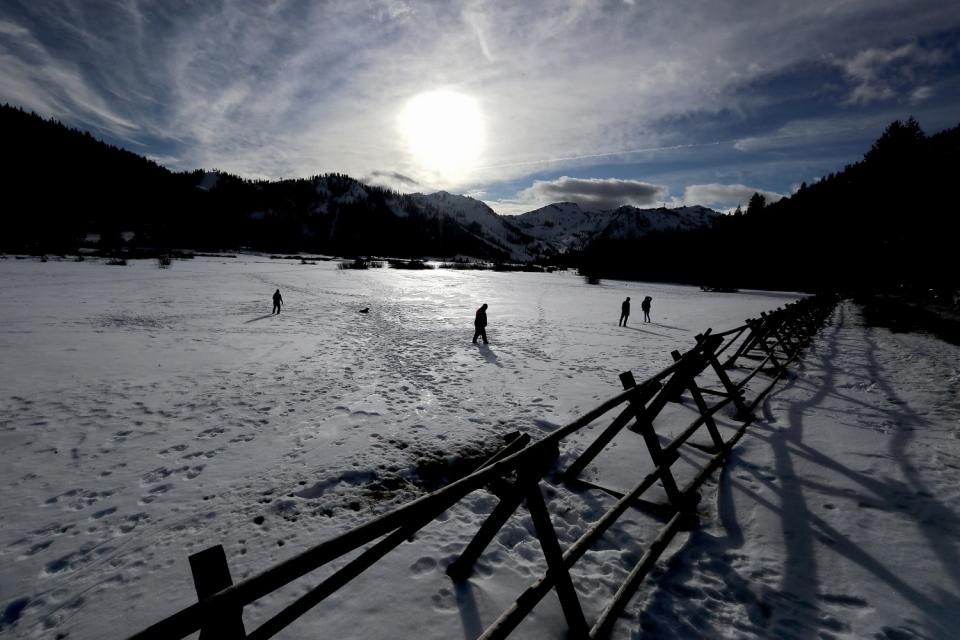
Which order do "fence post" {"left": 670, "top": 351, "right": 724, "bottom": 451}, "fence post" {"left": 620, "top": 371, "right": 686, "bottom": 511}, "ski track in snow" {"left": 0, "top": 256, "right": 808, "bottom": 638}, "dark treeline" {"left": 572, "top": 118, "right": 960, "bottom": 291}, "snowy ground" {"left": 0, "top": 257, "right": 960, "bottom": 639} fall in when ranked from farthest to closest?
"dark treeline" {"left": 572, "top": 118, "right": 960, "bottom": 291}
"fence post" {"left": 670, "top": 351, "right": 724, "bottom": 451}
"fence post" {"left": 620, "top": 371, "right": 686, "bottom": 511}
"ski track in snow" {"left": 0, "top": 256, "right": 808, "bottom": 638}
"snowy ground" {"left": 0, "top": 257, "right": 960, "bottom": 639}

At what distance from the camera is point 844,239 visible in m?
67.7

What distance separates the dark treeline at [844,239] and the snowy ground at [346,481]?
45576mm

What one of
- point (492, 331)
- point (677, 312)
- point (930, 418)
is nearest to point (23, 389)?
point (492, 331)

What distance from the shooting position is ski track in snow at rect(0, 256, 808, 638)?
3.93 metres

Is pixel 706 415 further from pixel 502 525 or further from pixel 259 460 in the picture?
pixel 259 460

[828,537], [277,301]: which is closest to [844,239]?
[828,537]

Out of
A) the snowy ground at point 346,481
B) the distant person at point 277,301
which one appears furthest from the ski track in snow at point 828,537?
the distant person at point 277,301

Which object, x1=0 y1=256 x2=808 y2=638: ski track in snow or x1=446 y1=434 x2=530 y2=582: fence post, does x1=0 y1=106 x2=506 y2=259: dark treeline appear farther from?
x1=446 y1=434 x2=530 y2=582: fence post

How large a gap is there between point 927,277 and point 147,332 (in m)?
75.4

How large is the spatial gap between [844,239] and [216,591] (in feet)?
310

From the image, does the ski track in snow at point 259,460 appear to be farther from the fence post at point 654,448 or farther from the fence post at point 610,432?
the fence post at point 654,448

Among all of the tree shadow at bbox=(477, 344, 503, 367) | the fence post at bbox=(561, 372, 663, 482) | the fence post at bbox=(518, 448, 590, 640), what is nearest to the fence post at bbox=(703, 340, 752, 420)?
the fence post at bbox=(561, 372, 663, 482)

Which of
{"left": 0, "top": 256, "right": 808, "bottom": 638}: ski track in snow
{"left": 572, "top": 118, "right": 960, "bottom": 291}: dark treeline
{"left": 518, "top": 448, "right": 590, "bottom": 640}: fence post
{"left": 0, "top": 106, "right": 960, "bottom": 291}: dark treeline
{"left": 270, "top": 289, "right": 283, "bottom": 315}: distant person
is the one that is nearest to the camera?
{"left": 518, "top": 448, "right": 590, "bottom": 640}: fence post

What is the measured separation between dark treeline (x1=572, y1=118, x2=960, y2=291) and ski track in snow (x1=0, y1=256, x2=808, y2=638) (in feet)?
164
